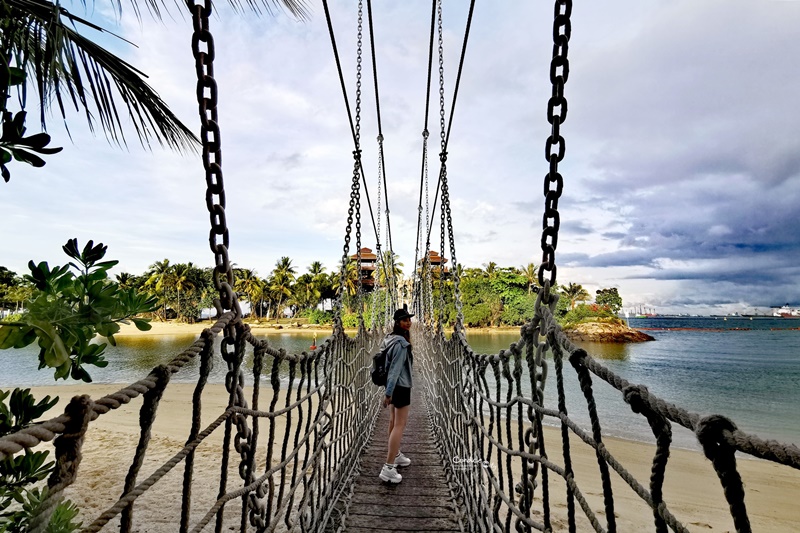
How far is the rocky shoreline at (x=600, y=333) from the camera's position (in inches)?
1170

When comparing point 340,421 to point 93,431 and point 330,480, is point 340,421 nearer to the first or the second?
point 330,480

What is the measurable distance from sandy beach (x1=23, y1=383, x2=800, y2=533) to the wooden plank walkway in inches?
9.1

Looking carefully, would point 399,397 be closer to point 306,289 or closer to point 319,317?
point 319,317

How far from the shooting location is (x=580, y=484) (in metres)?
4.60

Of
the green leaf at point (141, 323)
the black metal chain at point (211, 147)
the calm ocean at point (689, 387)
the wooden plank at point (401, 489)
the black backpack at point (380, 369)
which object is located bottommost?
the calm ocean at point (689, 387)

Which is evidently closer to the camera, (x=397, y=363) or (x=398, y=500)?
(x=398, y=500)

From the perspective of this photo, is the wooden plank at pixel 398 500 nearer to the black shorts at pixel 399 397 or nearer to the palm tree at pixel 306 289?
the black shorts at pixel 399 397

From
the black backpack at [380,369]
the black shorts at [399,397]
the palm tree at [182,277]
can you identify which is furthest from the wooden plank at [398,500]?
the palm tree at [182,277]

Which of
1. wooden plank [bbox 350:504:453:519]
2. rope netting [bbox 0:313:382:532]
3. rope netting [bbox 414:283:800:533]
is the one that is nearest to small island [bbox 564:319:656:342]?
rope netting [bbox 414:283:800:533]

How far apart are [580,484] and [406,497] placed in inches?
143

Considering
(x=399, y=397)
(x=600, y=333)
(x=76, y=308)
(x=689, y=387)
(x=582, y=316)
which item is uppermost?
(x=76, y=308)

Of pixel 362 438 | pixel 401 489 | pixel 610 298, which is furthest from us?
pixel 610 298

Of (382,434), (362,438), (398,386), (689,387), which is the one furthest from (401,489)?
(689,387)

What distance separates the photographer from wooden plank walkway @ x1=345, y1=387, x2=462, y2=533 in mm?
1639
